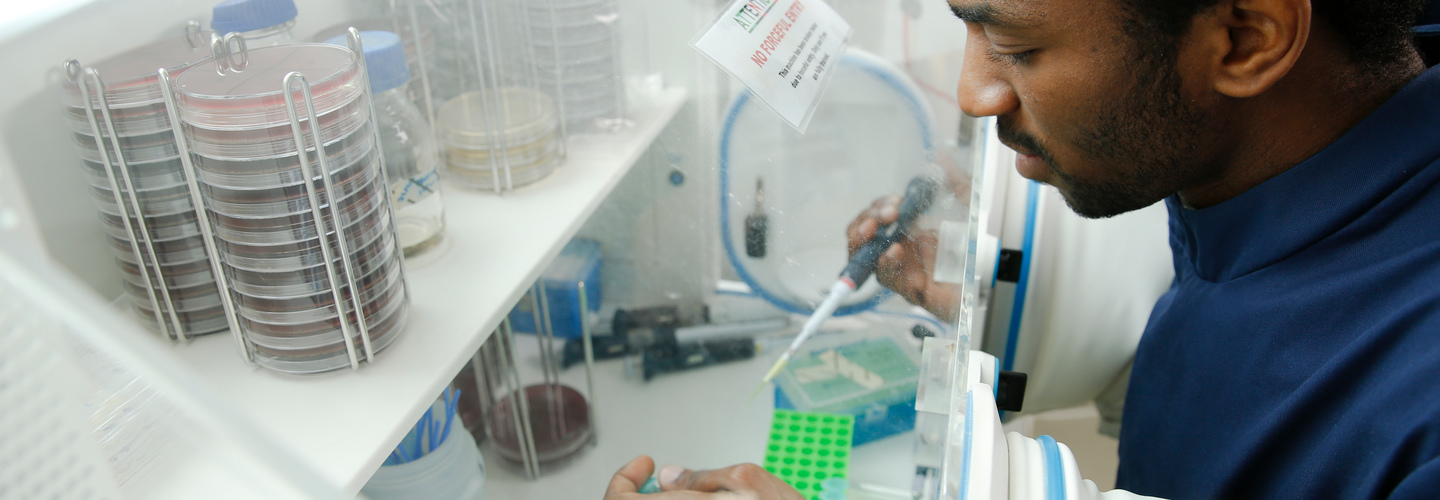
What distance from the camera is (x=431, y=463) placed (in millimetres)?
688

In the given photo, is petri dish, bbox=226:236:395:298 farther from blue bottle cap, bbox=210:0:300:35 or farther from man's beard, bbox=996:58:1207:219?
man's beard, bbox=996:58:1207:219

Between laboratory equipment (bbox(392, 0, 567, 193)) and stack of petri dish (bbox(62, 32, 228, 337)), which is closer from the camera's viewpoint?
stack of petri dish (bbox(62, 32, 228, 337))

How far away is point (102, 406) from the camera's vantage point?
39 centimetres

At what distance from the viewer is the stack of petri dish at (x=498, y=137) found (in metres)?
0.80

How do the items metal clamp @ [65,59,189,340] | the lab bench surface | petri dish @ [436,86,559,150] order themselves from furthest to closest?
the lab bench surface
petri dish @ [436,86,559,150]
metal clamp @ [65,59,189,340]

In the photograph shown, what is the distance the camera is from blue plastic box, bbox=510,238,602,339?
2.99ft

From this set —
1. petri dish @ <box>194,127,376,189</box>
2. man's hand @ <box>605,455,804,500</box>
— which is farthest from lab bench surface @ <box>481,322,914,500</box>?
petri dish @ <box>194,127,376,189</box>

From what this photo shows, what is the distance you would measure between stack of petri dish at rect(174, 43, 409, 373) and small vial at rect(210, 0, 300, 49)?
54mm

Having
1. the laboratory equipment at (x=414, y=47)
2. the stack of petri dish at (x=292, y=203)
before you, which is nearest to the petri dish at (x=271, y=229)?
the stack of petri dish at (x=292, y=203)

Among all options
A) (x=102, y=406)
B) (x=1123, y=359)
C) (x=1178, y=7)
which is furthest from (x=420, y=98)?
(x=1123, y=359)

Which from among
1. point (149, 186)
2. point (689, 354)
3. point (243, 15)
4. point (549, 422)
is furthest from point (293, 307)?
point (689, 354)

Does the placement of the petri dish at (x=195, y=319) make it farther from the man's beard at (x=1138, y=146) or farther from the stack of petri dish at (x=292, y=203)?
the man's beard at (x=1138, y=146)

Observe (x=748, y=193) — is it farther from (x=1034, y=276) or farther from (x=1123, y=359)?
(x=1123, y=359)

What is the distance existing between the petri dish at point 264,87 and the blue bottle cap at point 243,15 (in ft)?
0.18
